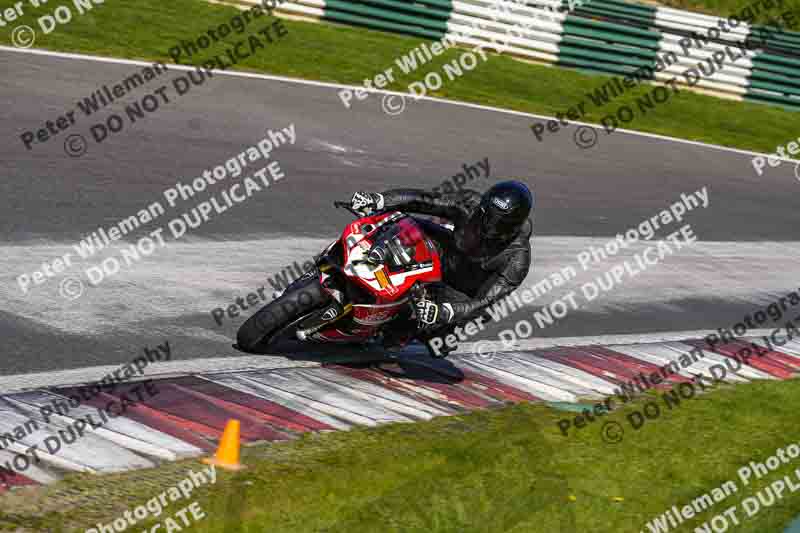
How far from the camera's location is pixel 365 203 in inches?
292

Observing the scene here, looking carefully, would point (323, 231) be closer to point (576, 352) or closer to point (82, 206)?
point (82, 206)

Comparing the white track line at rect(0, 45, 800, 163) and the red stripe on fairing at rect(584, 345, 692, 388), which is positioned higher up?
the white track line at rect(0, 45, 800, 163)

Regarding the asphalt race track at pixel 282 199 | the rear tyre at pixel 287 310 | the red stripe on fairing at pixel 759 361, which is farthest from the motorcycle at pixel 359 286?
the red stripe on fairing at pixel 759 361

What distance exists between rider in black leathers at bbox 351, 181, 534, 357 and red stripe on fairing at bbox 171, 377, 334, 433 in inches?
40.6

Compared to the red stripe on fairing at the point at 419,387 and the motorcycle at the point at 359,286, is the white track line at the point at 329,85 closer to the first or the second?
the motorcycle at the point at 359,286

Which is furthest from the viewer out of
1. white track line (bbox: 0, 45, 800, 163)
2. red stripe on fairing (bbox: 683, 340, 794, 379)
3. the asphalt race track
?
white track line (bbox: 0, 45, 800, 163)

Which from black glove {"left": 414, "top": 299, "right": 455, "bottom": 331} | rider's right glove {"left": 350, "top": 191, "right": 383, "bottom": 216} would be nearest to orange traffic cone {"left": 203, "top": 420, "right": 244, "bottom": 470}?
black glove {"left": 414, "top": 299, "right": 455, "bottom": 331}

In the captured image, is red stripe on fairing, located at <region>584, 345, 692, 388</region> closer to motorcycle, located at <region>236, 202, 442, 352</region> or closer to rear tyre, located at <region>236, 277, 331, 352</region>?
motorcycle, located at <region>236, 202, 442, 352</region>

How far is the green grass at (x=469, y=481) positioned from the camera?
17.2ft

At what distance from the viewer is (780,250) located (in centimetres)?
1474

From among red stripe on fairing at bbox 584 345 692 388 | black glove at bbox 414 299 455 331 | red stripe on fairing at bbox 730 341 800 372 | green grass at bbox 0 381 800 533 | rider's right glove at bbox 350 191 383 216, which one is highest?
rider's right glove at bbox 350 191 383 216

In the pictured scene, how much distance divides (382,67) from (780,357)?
10.1 meters

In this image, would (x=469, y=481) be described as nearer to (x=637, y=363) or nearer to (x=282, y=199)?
(x=637, y=363)

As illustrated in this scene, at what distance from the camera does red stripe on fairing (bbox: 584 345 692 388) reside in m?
8.91
